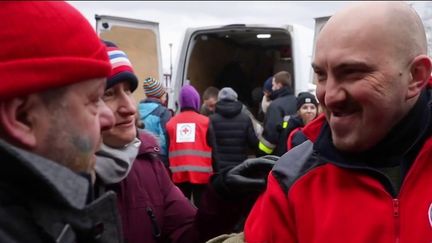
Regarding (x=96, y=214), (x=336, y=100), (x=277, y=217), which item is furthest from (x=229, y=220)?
(x=96, y=214)

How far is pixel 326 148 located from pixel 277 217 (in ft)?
0.83

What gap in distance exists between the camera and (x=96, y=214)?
1365 millimetres

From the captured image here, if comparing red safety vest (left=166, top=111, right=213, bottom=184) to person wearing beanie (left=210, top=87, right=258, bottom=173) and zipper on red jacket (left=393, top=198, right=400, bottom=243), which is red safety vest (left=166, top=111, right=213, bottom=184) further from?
zipper on red jacket (left=393, top=198, right=400, bottom=243)

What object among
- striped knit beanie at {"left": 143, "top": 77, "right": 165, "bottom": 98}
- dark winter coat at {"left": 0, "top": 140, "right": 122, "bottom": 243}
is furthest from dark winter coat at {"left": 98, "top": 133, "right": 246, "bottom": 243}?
striped knit beanie at {"left": 143, "top": 77, "right": 165, "bottom": 98}

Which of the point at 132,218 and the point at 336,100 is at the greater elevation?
the point at 336,100

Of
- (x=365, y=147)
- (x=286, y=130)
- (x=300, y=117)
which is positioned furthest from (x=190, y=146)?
(x=365, y=147)

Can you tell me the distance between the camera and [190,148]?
606cm

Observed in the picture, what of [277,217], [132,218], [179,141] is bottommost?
[179,141]

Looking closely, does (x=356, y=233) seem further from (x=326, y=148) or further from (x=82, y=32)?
(x=82, y=32)

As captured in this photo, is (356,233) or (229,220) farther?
(229,220)

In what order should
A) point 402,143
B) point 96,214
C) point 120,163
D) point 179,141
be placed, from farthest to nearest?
point 179,141, point 120,163, point 402,143, point 96,214

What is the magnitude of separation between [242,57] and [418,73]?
8.31m

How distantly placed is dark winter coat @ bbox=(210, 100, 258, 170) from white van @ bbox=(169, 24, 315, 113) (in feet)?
3.36

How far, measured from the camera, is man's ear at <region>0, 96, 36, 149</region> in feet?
3.97
